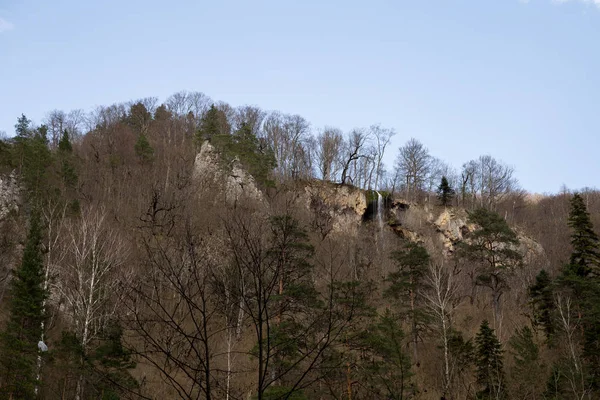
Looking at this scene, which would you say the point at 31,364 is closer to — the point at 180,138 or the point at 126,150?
the point at 126,150

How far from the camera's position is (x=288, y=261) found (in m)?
16.1

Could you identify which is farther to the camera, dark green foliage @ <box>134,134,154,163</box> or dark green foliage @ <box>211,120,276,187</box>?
dark green foliage @ <box>134,134,154,163</box>

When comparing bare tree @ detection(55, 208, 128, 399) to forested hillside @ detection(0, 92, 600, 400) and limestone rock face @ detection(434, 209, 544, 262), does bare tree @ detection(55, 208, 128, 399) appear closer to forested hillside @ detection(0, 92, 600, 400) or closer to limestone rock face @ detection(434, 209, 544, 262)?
forested hillside @ detection(0, 92, 600, 400)

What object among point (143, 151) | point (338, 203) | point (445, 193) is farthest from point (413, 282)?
point (143, 151)

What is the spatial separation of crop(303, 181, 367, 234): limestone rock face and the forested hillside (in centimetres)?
24

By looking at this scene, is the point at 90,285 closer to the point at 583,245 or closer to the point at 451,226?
the point at 583,245

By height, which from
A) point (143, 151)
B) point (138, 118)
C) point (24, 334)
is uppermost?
point (138, 118)

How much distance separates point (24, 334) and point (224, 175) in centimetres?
2908

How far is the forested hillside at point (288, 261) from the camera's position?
14336mm

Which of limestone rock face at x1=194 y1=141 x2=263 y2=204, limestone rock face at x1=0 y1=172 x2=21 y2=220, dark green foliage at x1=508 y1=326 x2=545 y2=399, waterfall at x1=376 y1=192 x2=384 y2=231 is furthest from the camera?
waterfall at x1=376 y1=192 x2=384 y2=231

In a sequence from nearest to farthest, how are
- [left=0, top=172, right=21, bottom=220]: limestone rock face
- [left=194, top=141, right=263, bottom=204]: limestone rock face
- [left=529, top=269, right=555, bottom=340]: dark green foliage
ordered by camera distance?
[left=529, top=269, right=555, bottom=340]: dark green foliage
[left=0, top=172, right=21, bottom=220]: limestone rock face
[left=194, top=141, right=263, bottom=204]: limestone rock face

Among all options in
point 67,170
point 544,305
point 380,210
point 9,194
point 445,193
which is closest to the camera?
point 544,305

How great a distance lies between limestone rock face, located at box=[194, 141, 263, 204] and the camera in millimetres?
44406

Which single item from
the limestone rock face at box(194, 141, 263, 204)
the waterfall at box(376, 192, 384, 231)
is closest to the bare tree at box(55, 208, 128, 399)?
the limestone rock face at box(194, 141, 263, 204)
